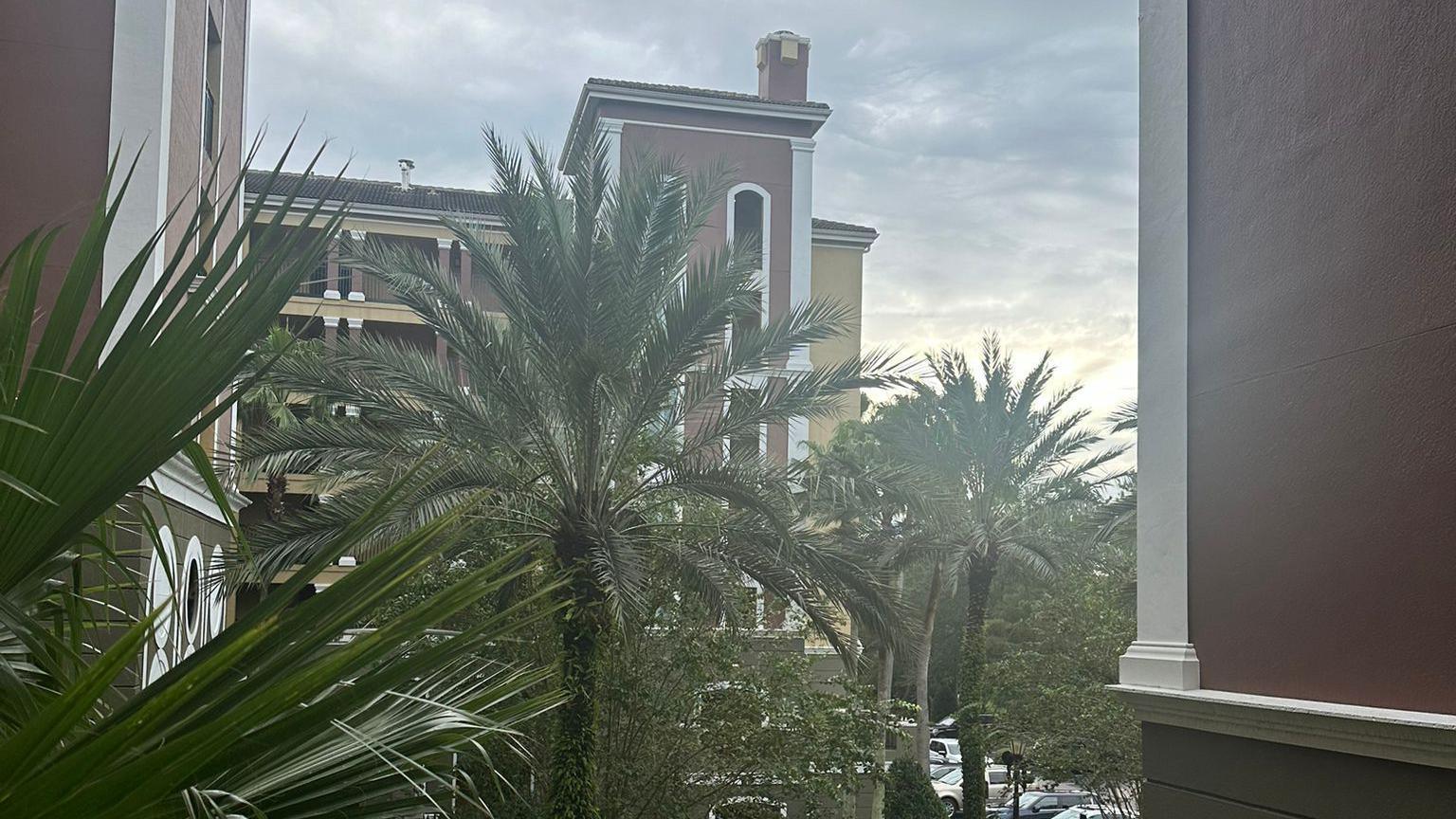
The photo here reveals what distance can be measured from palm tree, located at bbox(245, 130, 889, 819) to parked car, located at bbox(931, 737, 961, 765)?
25644 mm

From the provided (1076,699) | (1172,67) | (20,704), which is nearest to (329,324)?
(1076,699)

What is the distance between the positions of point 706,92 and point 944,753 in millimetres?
19761

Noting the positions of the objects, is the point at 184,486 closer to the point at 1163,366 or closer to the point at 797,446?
the point at 1163,366

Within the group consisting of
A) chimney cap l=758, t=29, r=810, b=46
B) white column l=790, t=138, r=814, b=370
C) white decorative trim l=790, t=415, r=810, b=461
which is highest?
chimney cap l=758, t=29, r=810, b=46

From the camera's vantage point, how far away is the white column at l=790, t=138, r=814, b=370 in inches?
1247

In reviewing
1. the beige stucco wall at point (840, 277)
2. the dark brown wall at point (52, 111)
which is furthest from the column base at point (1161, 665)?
the beige stucco wall at point (840, 277)

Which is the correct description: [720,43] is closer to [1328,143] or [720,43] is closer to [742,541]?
[742,541]

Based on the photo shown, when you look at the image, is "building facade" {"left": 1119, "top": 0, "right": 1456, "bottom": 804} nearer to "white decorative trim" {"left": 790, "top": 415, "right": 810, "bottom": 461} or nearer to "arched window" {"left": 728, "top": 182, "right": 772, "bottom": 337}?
"white decorative trim" {"left": 790, "top": 415, "right": 810, "bottom": 461}

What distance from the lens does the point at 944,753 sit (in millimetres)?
38719

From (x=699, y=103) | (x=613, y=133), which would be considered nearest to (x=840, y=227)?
(x=699, y=103)

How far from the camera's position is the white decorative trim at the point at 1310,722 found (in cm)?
528

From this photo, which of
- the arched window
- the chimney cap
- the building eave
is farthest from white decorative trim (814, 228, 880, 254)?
the arched window

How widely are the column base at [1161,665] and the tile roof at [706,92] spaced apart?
23653 mm

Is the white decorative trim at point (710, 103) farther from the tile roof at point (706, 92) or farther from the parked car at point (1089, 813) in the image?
the parked car at point (1089, 813)
